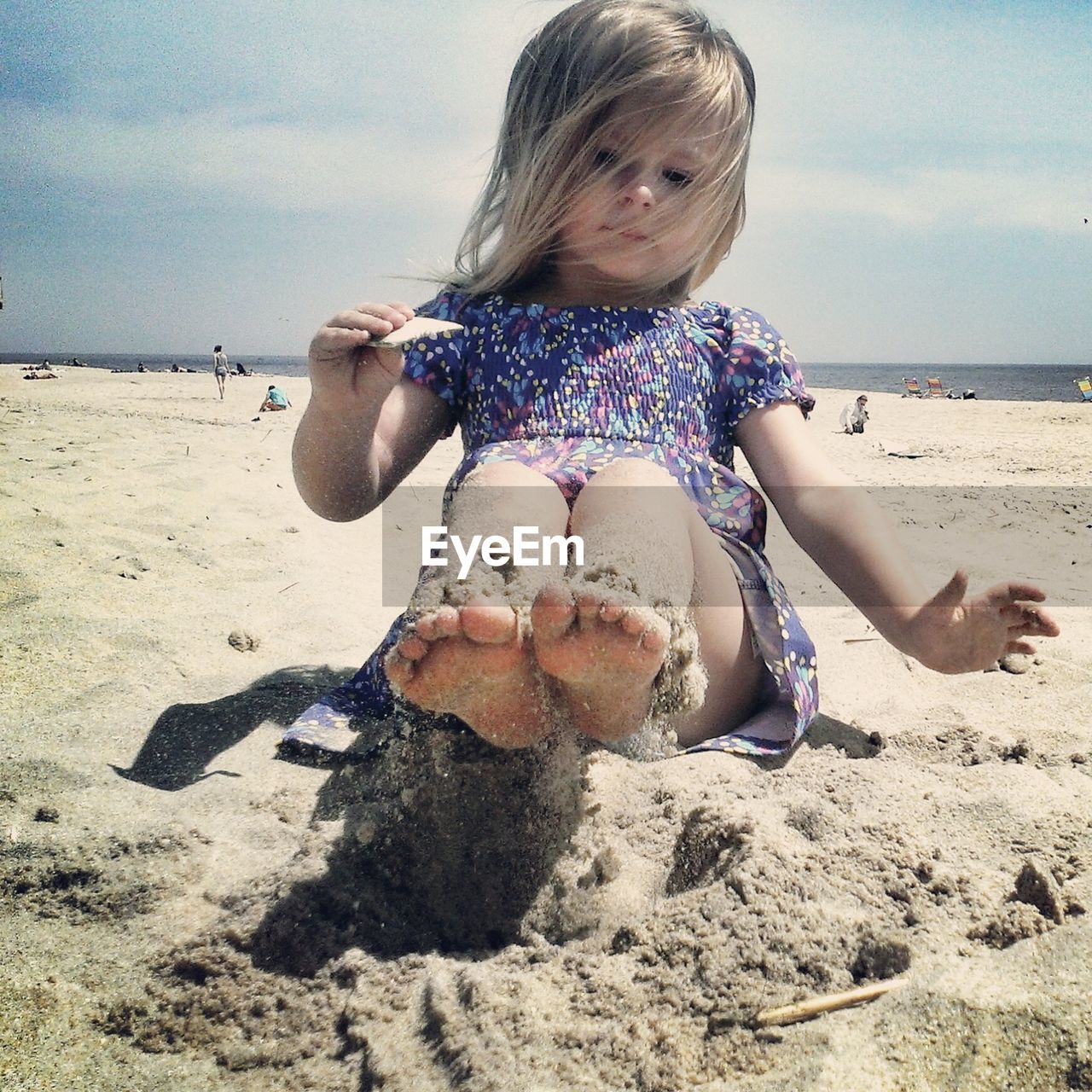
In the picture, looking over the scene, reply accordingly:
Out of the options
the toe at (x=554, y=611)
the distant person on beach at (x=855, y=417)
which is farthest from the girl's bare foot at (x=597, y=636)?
the distant person on beach at (x=855, y=417)

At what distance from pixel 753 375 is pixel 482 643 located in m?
1.01

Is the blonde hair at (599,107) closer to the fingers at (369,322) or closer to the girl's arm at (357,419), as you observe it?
the girl's arm at (357,419)

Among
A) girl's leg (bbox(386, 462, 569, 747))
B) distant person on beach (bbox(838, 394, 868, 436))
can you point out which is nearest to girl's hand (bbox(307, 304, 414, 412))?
girl's leg (bbox(386, 462, 569, 747))

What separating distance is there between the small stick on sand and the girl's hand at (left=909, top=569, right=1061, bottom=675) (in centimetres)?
64

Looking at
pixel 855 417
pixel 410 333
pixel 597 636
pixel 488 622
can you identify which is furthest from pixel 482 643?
pixel 855 417

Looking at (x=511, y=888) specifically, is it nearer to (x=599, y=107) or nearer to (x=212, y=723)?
(x=212, y=723)

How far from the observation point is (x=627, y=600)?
3.06ft

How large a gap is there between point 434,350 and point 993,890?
4.35 ft

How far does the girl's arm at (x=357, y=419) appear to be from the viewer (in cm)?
132

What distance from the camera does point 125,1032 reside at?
0.94m

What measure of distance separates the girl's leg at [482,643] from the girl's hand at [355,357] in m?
0.35

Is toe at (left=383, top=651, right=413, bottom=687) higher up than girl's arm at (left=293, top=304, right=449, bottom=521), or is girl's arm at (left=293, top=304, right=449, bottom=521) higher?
girl's arm at (left=293, top=304, right=449, bottom=521)

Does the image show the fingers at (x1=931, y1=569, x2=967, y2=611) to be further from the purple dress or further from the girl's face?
the girl's face

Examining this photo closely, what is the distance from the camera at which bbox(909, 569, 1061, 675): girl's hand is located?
129 centimetres
